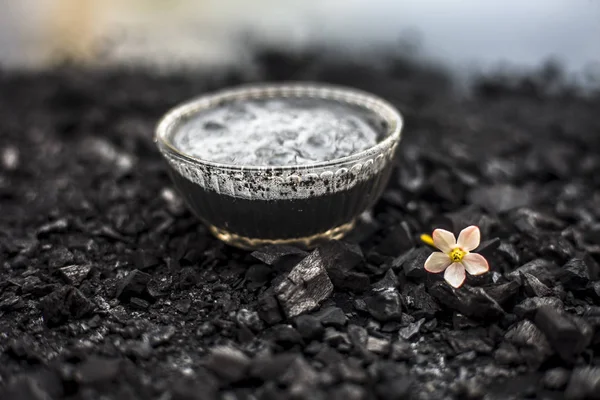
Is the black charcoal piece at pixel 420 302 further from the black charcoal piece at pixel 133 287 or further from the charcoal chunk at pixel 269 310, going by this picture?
the black charcoal piece at pixel 133 287

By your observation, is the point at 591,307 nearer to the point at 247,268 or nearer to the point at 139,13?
the point at 247,268

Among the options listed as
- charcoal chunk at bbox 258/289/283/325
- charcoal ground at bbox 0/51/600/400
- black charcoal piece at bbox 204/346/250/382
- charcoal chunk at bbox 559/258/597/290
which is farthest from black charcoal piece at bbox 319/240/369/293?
charcoal chunk at bbox 559/258/597/290

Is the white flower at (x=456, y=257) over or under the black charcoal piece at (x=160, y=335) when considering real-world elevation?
over

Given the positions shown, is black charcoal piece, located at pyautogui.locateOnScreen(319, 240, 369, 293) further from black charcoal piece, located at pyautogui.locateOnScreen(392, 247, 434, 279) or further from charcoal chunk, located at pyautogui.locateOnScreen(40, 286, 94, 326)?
charcoal chunk, located at pyautogui.locateOnScreen(40, 286, 94, 326)

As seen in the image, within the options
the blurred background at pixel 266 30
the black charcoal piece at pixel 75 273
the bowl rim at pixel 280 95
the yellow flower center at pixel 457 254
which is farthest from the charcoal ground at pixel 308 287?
the blurred background at pixel 266 30

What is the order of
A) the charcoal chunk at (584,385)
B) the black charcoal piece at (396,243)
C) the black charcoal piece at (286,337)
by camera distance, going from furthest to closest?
the black charcoal piece at (396,243), the black charcoal piece at (286,337), the charcoal chunk at (584,385)

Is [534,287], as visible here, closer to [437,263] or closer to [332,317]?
[437,263]

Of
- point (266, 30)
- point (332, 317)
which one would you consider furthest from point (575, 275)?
point (266, 30)
